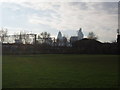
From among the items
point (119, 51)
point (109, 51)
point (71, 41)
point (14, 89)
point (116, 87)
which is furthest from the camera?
point (71, 41)

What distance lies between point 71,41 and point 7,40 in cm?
1315

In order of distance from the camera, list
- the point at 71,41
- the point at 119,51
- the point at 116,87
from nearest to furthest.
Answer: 1. the point at 116,87
2. the point at 119,51
3. the point at 71,41

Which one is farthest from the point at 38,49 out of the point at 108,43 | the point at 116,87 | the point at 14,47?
the point at 116,87

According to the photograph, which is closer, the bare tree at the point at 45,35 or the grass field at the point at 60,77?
the grass field at the point at 60,77

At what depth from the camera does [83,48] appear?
40.9m

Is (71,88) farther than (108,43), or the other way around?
(108,43)

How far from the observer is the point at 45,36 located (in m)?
47.1

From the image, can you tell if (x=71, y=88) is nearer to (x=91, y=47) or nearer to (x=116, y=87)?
(x=116, y=87)

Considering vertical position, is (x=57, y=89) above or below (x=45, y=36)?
below

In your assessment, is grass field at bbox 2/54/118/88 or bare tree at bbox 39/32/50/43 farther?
bare tree at bbox 39/32/50/43

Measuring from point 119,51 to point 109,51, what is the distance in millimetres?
3483

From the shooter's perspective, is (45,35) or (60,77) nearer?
(60,77)

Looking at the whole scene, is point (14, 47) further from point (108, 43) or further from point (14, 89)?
point (14, 89)

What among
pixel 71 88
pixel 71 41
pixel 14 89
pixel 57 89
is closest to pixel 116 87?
pixel 71 88
